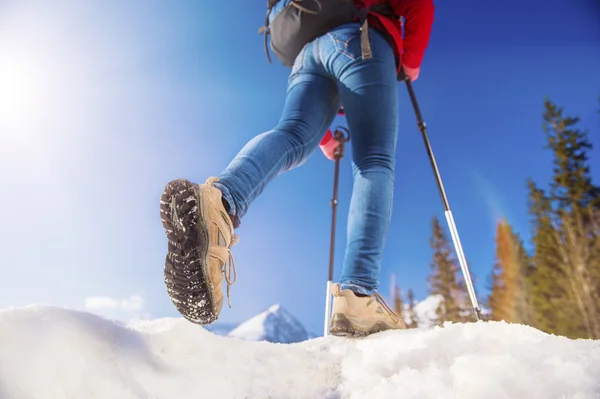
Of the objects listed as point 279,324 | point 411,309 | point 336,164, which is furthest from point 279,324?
point 336,164

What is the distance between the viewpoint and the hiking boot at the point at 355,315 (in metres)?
1.84

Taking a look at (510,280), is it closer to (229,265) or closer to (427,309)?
(427,309)

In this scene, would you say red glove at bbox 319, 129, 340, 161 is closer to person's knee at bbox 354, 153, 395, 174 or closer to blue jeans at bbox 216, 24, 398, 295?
blue jeans at bbox 216, 24, 398, 295

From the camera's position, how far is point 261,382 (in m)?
1.23

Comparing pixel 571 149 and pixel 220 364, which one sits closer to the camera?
pixel 220 364

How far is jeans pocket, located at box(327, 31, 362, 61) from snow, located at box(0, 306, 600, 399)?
5.00 feet

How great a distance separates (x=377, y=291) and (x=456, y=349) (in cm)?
78

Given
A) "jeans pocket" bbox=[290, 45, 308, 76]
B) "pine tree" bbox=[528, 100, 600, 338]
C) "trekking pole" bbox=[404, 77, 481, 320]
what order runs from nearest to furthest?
"jeans pocket" bbox=[290, 45, 308, 76], "trekking pole" bbox=[404, 77, 481, 320], "pine tree" bbox=[528, 100, 600, 338]

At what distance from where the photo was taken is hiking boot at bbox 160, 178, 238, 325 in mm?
1342

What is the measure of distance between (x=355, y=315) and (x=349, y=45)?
1.53 metres

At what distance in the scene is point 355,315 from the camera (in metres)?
1.85

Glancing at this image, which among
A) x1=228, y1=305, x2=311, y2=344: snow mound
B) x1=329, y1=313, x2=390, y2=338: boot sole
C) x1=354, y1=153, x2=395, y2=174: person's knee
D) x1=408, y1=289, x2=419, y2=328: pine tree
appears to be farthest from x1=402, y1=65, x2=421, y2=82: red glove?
x1=228, y1=305, x2=311, y2=344: snow mound

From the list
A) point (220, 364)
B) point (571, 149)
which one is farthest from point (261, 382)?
point (571, 149)

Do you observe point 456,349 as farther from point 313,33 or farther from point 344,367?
point 313,33
